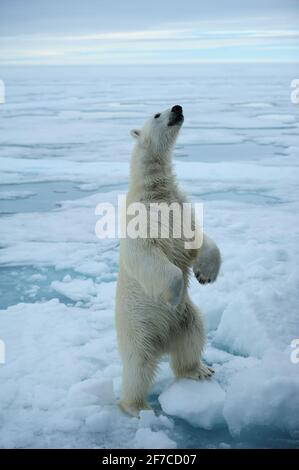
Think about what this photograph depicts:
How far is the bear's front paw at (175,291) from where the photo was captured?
2.36m

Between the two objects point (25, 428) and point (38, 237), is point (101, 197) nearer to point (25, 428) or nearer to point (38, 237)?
point (38, 237)

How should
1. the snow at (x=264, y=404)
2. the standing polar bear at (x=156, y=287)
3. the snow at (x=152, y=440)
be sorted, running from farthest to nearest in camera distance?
the standing polar bear at (x=156, y=287) → the snow at (x=264, y=404) → the snow at (x=152, y=440)

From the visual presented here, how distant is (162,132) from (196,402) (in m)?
1.26

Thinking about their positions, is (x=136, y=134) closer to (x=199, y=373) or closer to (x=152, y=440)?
(x=199, y=373)

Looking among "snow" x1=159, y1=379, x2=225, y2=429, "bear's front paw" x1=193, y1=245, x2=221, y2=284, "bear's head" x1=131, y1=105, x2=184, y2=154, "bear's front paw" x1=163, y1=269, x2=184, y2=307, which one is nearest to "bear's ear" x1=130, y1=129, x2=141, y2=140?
"bear's head" x1=131, y1=105, x2=184, y2=154

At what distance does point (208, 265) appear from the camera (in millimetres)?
2621

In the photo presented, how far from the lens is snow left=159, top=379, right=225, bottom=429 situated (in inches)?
93.9

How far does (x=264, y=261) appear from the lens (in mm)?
4012

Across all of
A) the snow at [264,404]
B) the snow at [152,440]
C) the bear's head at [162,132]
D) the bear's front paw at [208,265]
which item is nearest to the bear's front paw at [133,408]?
the snow at [152,440]

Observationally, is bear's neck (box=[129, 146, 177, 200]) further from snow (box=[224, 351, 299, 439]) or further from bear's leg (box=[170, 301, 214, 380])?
snow (box=[224, 351, 299, 439])

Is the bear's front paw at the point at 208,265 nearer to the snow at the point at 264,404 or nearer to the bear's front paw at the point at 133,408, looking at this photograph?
the snow at the point at 264,404

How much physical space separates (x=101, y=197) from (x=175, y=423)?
4275 mm

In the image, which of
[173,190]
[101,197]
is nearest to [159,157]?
[173,190]

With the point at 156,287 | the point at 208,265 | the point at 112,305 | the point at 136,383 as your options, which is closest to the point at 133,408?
the point at 136,383
